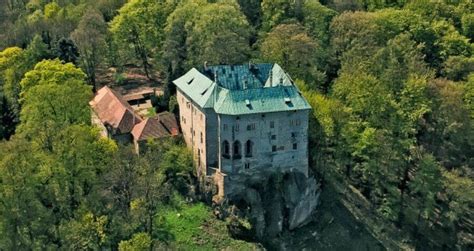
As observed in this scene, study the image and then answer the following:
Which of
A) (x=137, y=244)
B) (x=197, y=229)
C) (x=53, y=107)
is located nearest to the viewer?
(x=137, y=244)

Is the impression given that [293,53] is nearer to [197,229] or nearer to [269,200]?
[269,200]

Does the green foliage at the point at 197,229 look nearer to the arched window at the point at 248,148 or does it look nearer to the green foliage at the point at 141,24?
the arched window at the point at 248,148

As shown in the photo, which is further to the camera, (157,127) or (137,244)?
(157,127)

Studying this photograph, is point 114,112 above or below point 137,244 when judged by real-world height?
above

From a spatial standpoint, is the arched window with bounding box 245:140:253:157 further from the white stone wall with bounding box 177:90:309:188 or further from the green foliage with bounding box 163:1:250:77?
the green foliage with bounding box 163:1:250:77

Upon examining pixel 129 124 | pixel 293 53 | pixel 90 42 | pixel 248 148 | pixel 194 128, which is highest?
pixel 90 42

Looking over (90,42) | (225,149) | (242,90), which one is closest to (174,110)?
(225,149)

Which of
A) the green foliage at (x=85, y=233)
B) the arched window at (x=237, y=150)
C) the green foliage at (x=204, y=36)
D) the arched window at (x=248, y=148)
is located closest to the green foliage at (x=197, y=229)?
the arched window at (x=237, y=150)
